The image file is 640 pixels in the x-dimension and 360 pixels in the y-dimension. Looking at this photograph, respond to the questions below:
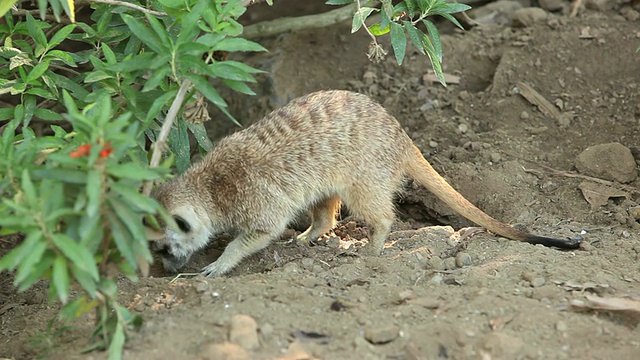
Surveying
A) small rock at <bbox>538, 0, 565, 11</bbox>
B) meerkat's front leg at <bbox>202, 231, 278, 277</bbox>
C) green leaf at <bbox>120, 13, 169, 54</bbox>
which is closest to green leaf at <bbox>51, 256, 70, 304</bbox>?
green leaf at <bbox>120, 13, 169, 54</bbox>

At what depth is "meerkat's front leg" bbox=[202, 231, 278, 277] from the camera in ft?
13.9

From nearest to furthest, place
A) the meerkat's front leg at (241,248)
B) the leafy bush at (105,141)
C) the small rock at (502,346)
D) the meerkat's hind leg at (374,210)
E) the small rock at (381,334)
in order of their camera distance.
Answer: the leafy bush at (105,141) → the small rock at (502,346) → the small rock at (381,334) → the meerkat's front leg at (241,248) → the meerkat's hind leg at (374,210)

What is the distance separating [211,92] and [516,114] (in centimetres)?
276

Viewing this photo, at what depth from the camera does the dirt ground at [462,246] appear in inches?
117

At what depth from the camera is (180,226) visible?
4.15 metres

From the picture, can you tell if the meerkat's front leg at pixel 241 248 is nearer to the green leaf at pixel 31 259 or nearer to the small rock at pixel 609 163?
the green leaf at pixel 31 259

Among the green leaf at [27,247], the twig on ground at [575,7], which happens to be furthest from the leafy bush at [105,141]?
the twig on ground at [575,7]

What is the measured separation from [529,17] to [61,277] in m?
4.28

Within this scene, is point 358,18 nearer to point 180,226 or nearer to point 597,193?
point 180,226

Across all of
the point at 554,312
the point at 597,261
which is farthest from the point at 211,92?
the point at 597,261

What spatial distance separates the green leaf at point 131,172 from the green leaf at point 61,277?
330 mm

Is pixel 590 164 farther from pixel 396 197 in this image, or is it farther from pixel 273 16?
pixel 273 16

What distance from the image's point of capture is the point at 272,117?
4.50m

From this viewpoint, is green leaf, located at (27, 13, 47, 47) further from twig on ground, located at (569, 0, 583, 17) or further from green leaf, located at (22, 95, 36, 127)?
twig on ground, located at (569, 0, 583, 17)
